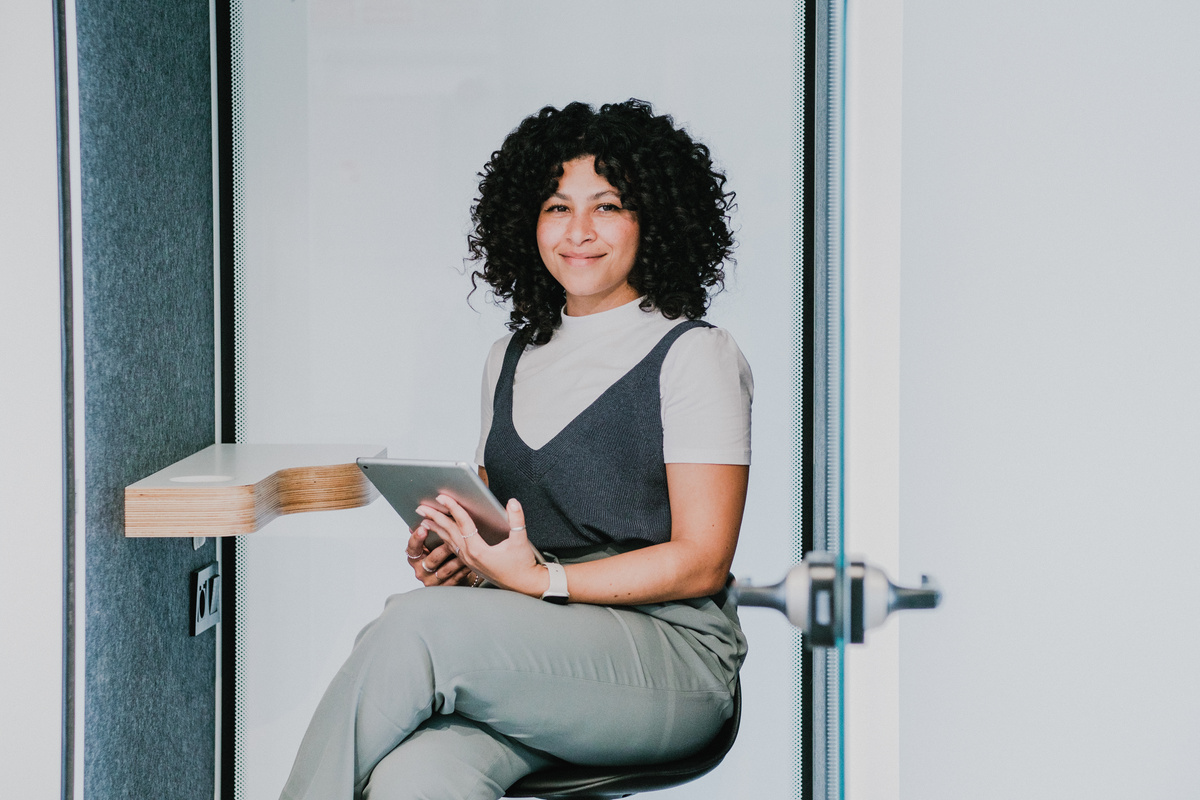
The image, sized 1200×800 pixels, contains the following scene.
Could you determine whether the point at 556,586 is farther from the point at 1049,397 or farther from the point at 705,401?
the point at 1049,397

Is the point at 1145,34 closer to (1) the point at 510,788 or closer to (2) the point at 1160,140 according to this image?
(2) the point at 1160,140

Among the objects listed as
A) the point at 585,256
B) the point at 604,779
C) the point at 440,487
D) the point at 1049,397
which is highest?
the point at 585,256

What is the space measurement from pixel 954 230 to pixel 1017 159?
0.18 feet

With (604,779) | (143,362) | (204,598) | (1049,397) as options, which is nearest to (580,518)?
(604,779)

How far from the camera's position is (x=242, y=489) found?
1.05 metres

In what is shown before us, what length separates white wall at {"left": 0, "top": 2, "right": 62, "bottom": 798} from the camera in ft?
3.04

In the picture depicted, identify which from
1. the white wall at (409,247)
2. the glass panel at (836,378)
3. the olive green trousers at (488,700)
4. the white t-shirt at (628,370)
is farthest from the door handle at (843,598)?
the white wall at (409,247)

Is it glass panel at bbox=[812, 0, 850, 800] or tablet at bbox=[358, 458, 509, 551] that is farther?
tablet at bbox=[358, 458, 509, 551]

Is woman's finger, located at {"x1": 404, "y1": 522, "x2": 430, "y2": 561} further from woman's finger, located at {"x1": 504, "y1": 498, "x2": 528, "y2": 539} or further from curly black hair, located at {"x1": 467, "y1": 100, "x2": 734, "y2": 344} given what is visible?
curly black hair, located at {"x1": 467, "y1": 100, "x2": 734, "y2": 344}

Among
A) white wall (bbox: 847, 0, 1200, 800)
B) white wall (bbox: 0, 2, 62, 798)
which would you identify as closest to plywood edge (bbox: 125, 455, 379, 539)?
white wall (bbox: 0, 2, 62, 798)

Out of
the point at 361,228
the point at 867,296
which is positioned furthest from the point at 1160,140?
the point at 361,228

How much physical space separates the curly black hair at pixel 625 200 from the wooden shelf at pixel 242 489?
0.31 metres

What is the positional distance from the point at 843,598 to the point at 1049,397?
0.48 ft

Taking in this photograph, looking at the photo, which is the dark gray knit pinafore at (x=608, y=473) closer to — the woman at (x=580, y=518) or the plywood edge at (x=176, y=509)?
the woman at (x=580, y=518)
